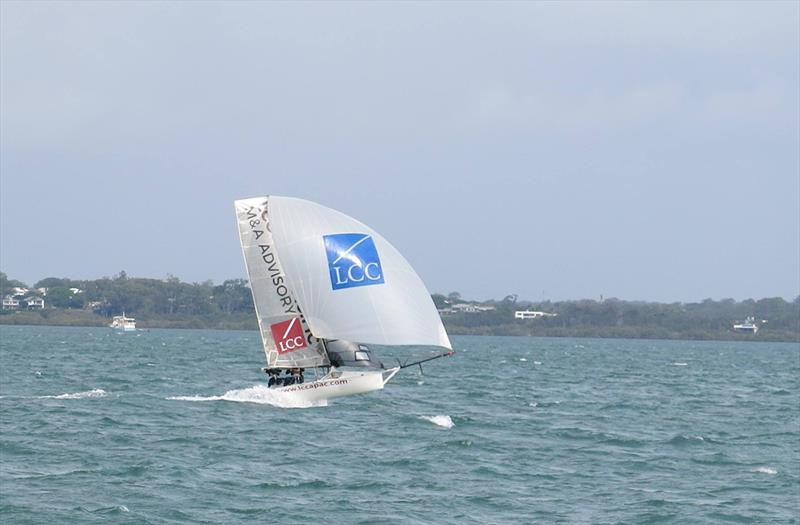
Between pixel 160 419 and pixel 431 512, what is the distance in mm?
14898

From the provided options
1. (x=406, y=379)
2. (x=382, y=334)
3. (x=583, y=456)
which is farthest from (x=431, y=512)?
(x=406, y=379)

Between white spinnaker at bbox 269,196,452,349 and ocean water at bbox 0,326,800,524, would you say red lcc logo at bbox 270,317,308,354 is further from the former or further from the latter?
ocean water at bbox 0,326,800,524

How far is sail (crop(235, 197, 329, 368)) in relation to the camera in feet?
127

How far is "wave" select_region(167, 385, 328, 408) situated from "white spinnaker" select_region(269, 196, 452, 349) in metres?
2.73

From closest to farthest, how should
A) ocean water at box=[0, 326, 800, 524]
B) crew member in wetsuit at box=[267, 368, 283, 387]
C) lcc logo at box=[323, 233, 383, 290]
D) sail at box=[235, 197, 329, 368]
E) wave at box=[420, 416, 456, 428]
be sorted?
1. ocean water at box=[0, 326, 800, 524]
2. lcc logo at box=[323, 233, 383, 290]
3. wave at box=[420, 416, 456, 428]
4. sail at box=[235, 197, 329, 368]
5. crew member in wetsuit at box=[267, 368, 283, 387]

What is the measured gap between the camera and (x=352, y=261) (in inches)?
1478

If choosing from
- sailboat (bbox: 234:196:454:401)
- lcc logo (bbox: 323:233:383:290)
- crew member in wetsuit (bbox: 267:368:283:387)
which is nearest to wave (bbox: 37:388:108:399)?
crew member in wetsuit (bbox: 267:368:283:387)

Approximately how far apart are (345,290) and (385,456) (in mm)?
8169

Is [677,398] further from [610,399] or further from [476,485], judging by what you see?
[476,485]

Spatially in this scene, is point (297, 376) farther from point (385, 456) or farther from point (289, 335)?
point (385, 456)

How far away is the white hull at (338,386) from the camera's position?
1496 inches

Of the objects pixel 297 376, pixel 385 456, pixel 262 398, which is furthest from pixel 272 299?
pixel 385 456

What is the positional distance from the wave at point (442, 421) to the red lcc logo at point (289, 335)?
14.7 feet

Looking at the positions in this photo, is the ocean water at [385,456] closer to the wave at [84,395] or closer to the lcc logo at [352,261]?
the wave at [84,395]
